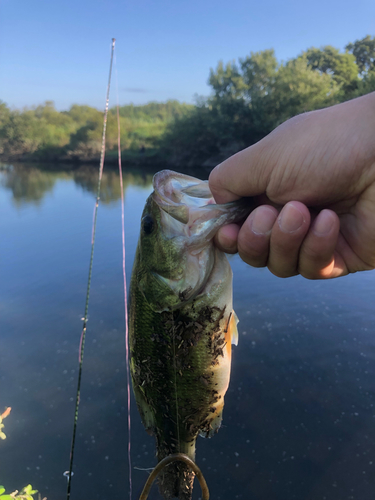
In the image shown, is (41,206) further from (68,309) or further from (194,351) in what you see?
(194,351)

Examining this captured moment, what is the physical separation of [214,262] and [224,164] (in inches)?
18.0

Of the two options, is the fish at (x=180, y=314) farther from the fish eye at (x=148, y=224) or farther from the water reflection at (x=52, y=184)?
the water reflection at (x=52, y=184)

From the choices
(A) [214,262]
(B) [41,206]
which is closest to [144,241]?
(A) [214,262]

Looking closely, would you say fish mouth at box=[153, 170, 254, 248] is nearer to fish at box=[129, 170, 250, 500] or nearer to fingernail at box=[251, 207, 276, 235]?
fish at box=[129, 170, 250, 500]

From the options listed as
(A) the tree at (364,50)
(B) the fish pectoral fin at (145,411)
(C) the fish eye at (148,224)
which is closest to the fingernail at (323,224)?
(C) the fish eye at (148,224)

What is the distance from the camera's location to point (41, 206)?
18.6 m

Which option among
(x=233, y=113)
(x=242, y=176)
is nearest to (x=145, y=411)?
(x=242, y=176)

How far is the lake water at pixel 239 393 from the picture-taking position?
400 centimetres

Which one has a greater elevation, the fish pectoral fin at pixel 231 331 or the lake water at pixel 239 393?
the fish pectoral fin at pixel 231 331

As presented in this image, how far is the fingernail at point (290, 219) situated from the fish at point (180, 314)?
0.75 feet

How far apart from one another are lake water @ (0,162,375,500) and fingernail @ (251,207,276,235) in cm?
354

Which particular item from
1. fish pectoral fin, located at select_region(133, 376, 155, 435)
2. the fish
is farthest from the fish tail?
fish pectoral fin, located at select_region(133, 376, 155, 435)

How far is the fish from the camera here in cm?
165

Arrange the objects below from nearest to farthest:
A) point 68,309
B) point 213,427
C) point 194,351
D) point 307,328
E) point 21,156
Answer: point 194,351, point 213,427, point 307,328, point 68,309, point 21,156
